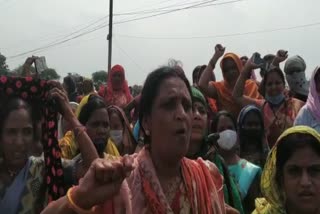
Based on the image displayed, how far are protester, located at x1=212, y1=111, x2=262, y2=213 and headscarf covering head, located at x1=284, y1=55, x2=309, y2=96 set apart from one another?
1.45 metres

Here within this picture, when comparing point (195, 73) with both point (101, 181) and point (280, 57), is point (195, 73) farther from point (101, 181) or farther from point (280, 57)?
point (101, 181)

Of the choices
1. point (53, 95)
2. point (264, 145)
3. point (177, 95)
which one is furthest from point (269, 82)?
point (177, 95)

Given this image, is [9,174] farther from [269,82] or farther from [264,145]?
[269,82]

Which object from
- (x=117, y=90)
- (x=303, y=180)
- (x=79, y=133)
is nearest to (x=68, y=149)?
(x=79, y=133)

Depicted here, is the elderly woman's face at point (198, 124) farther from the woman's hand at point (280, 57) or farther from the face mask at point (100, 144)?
the woman's hand at point (280, 57)

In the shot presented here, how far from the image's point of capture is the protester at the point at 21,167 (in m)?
2.52

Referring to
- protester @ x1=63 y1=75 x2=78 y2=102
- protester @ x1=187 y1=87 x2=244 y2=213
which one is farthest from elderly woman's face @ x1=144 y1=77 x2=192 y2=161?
protester @ x1=63 y1=75 x2=78 y2=102

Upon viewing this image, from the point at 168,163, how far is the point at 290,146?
798 millimetres

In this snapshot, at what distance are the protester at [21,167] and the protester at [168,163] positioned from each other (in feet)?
2.01

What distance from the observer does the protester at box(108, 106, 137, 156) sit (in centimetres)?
531

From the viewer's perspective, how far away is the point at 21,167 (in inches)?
103

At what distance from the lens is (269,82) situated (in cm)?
529

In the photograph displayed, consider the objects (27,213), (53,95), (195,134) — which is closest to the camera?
(27,213)

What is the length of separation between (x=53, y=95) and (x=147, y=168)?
975 mm
